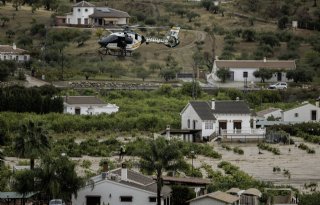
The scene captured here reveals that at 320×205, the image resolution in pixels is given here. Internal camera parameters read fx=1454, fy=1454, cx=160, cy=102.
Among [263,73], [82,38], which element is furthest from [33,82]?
[263,73]

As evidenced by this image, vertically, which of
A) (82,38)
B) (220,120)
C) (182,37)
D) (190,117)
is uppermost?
(182,37)

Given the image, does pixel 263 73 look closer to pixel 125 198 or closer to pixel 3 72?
pixel 3 72

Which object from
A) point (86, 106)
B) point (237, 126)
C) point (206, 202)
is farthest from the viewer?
point (86, 106)

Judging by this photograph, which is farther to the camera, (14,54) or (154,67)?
(154,67)

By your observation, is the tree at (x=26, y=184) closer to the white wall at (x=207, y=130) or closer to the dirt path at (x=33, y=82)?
the white wall at (x=207, y=130)

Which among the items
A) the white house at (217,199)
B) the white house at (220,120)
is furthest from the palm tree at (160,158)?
the white house at (220,120)

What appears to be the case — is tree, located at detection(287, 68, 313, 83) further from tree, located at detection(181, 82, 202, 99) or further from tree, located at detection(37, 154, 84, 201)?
tree, located at detection(37, 154, 84, 201)
